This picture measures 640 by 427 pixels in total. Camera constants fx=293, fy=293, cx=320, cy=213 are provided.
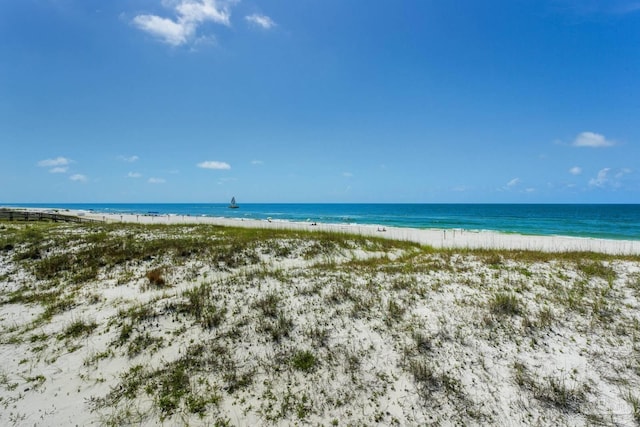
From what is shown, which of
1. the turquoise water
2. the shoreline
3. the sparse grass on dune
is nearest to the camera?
the sparse grass on dune

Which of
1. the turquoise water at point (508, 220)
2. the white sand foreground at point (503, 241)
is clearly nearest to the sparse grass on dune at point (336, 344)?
the white sand foreground at point (503, 241)

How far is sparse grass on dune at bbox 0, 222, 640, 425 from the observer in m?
6.02

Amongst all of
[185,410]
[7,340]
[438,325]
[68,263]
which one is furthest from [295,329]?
[68,263]

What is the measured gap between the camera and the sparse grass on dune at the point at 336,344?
602 centimetres

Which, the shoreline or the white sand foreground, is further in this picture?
the white sand foreground

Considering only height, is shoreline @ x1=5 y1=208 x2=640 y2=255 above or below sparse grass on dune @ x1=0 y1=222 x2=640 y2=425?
above

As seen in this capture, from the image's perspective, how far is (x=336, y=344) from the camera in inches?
308

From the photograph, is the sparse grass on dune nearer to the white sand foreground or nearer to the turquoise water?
the white sand foreground

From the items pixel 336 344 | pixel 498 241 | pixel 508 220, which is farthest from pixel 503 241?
pixel 508 220

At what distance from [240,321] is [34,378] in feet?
15.6

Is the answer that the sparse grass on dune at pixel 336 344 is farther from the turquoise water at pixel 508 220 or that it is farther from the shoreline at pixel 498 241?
the turquoise water at pixel 508 220

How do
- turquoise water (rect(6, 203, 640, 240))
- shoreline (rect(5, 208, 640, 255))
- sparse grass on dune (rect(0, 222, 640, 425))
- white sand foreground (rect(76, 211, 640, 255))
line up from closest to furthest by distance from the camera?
sparse grass on dune (rect(0, 222, 640, 425))
shoreline (rect(5, 208, 640, 255))
white sand foreground (rect(76, 211, 640, 255))
turquoise water (rect(6, 203, 640, 240))

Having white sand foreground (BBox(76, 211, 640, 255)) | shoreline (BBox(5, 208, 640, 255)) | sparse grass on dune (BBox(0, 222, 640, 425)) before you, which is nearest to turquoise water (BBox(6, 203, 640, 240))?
shoreline (BBox(5, 208, 640, 255))

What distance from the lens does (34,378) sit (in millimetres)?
6832
